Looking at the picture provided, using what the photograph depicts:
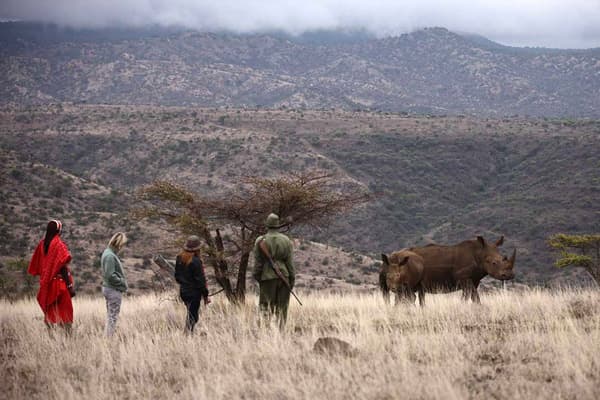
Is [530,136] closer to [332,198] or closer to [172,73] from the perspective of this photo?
[332,198]

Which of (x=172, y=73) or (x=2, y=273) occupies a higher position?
(x=172, y=73)

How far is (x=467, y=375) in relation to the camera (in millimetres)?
7965

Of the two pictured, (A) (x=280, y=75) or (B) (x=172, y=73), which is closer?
(B) (x=172, y=73)

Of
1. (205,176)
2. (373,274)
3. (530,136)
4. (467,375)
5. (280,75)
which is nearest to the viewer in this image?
(467,375)

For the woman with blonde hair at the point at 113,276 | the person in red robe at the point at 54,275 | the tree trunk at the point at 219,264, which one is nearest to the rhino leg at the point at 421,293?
the tree trunk at the point at 219,264

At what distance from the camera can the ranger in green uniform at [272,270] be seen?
1073 centimetres

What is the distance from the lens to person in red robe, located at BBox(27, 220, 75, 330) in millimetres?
10789

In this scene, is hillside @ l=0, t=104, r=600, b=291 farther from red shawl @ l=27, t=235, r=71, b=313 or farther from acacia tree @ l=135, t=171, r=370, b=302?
red shawl @ l=27, t=235, r=71, b=313

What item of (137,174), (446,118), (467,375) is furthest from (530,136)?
(467,375)

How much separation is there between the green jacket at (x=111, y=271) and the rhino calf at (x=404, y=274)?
4576 millimetres

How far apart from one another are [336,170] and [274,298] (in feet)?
198

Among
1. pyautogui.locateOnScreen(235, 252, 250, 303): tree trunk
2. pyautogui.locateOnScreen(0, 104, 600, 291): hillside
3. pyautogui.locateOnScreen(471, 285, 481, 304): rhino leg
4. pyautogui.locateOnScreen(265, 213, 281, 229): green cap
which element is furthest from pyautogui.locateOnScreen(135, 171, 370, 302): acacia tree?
pyautogui.locateOnScreen(0, 104, 600, 291): hillside

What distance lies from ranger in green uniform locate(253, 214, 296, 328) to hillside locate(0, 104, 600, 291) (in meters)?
22.5

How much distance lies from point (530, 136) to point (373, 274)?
167 ft
